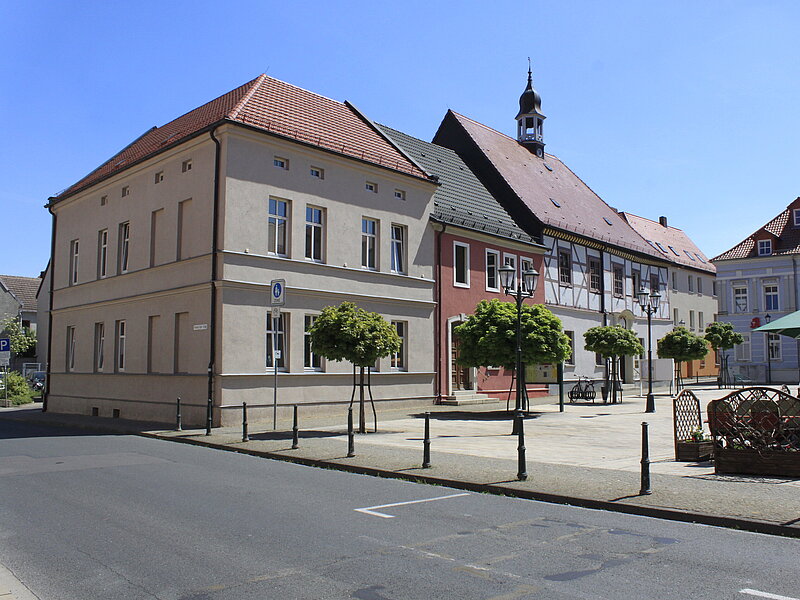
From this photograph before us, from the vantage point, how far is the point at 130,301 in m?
24.3

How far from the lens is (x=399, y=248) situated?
2667 centimetres

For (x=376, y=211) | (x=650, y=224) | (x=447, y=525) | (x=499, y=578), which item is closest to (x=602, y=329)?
(x=376, y=211)

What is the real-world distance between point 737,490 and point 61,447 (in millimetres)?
13640

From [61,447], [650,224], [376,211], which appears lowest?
[61,447]

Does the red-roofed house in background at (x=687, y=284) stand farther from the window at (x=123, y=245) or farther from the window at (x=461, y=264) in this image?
the window at (x=123, y=245)

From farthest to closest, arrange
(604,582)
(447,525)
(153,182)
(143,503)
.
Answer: (153,182) → (143,503) → (447,525) → (604,582)

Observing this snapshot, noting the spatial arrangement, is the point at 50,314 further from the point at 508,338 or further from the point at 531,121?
the point at 531,121

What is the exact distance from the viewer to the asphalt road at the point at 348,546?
5.61 m

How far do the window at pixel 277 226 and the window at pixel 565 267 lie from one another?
1753cm

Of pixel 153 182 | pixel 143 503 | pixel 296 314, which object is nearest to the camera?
pixel 143 503

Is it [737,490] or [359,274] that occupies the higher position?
[359,274]

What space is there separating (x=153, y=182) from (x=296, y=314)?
270 inches

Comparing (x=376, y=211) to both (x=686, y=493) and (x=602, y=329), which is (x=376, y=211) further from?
(x=686, y=493)

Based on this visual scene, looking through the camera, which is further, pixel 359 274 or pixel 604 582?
pixel 359 274
